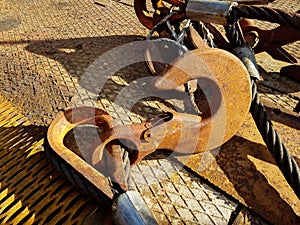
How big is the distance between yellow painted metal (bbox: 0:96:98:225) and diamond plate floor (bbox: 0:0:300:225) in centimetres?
2

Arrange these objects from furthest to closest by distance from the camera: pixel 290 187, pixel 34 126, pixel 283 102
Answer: pixel 283 102 < pixel 34 126 < pixel 290 187

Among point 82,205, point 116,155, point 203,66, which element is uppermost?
point 203,66

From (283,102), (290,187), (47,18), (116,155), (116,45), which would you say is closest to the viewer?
(116,155)

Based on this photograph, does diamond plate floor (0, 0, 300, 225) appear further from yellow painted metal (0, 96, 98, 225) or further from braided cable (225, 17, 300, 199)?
braided cable (225, 17, 300, 199)

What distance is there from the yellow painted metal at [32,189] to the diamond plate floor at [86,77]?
2 centimetres

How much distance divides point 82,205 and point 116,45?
94cm

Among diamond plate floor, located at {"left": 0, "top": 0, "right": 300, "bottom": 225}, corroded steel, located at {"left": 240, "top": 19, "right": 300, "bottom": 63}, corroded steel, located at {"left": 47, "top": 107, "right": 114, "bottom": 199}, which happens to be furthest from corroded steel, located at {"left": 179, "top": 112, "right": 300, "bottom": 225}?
corroded steel, located at {"left": 240, "top": 19, "right": 300, "bottom": 63}

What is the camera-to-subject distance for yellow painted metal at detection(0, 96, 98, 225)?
2.29ft

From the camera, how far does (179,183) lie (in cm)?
81

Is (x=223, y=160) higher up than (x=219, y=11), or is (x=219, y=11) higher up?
(x=219, y=11)

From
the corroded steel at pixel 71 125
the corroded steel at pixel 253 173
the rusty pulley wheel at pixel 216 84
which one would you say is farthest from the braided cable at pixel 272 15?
the corroded steel at pixel 71 125

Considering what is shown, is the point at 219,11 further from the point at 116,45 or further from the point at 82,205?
the point at 116,45

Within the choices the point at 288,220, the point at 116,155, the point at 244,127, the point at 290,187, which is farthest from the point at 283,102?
the point at 116,155

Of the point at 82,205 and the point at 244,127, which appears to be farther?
the point at 244,127
